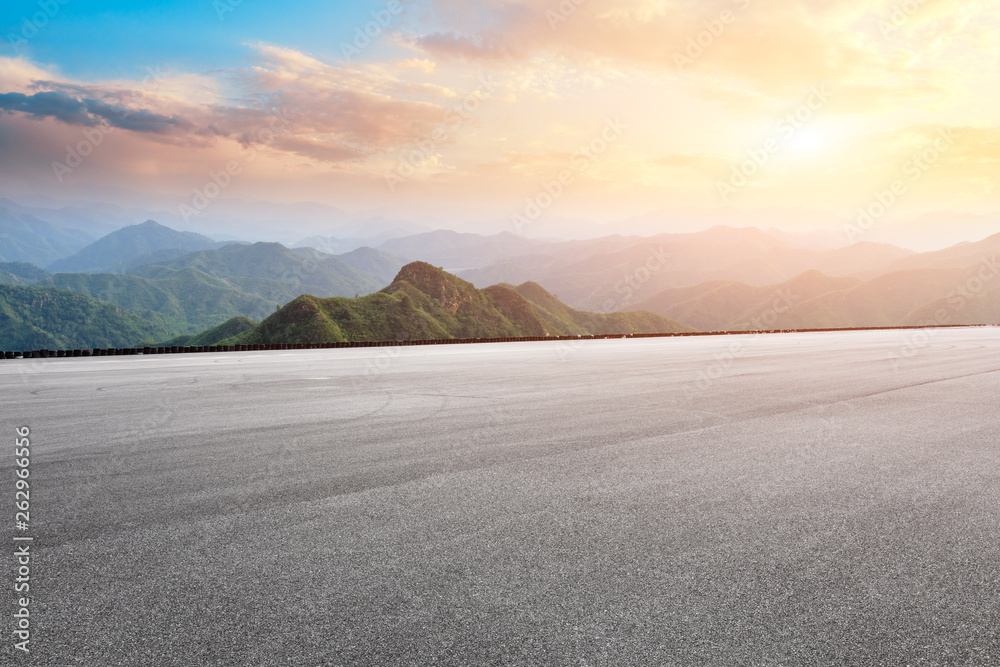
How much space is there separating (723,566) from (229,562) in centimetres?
327

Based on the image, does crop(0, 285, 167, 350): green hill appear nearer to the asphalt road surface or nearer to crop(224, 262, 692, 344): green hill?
crop(224, 262, 692, 344): green hill

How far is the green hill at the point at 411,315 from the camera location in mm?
95750

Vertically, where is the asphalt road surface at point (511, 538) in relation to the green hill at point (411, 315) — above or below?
below

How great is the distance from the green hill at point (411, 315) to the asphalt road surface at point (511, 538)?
85.2m

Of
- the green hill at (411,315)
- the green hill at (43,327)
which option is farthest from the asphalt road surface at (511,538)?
the green hill at (43,327)

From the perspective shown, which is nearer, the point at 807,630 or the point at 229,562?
the point at 807,630

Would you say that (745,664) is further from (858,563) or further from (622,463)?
(622,463)

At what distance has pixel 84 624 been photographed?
3.24m

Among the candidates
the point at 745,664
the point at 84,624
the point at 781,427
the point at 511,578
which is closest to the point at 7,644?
the point at 84,624

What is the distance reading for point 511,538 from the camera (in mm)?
4488

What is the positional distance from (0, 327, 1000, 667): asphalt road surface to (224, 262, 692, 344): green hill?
279 feet

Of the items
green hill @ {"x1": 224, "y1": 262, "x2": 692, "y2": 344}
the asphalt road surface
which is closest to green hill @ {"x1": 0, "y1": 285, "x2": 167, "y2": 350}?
green hill @ {"x1": 224, "y1": 262, "x2": 692, "y2": 344}

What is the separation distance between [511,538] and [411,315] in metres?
102

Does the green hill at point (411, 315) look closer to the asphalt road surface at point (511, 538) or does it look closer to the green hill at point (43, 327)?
the asphalt road surface at point (511, 538)
